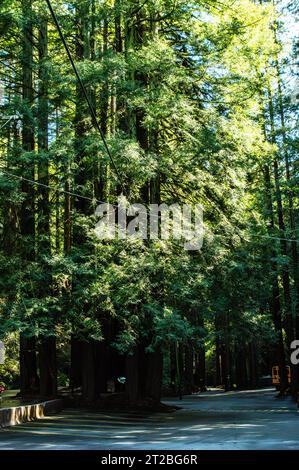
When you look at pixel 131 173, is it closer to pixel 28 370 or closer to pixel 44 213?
pixel 44 213

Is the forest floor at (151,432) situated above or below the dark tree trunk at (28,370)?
below

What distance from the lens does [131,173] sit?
19.4 meters

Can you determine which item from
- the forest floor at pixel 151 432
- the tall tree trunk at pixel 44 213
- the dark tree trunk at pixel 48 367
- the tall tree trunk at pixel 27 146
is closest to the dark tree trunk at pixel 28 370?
the tall tree trunk at pixel 27 146

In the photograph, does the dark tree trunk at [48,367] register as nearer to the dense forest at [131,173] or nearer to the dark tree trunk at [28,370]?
the dense forest at [131,173]

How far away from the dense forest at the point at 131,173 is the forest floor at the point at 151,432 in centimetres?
233

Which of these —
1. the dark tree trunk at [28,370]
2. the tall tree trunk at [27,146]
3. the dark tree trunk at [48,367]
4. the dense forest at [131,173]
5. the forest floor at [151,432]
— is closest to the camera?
the forest floor at [151,432]

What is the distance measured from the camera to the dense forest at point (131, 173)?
19.0m

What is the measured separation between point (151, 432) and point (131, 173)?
7929mm

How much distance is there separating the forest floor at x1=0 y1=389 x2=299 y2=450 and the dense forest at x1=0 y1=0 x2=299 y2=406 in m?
2.33

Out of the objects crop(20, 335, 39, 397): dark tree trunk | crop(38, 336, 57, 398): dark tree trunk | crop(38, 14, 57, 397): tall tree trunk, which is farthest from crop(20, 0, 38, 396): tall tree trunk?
crop(38, 336, 57, 398): dark tree trunk

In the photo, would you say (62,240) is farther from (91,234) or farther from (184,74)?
(184,74)

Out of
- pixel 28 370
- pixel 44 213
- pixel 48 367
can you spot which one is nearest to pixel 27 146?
pixel 44 213

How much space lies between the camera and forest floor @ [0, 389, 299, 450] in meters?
11.7
